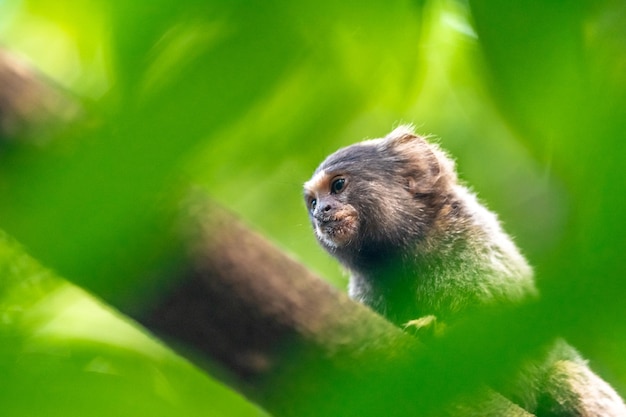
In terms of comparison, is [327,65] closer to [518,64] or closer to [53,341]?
[518,64]

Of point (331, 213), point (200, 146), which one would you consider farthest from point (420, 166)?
point (200, 146)

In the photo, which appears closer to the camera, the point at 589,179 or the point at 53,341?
the point at 589,179

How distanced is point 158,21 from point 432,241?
268cm

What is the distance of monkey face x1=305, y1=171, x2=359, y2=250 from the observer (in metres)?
2.96

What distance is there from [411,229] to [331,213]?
35 centimetres

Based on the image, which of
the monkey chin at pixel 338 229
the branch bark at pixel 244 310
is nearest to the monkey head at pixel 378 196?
the monkey chin at pixel 338 229

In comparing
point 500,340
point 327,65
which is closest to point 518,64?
point 327,65

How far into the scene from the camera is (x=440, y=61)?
1.19m

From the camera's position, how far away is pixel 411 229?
10.0 feet

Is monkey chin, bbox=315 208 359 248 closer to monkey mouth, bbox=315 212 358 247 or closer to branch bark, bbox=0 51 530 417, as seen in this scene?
monkey mouth, bbox=315 212 358 247

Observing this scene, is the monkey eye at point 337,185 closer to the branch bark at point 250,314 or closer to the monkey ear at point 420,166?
the monkey ear at point 420,166


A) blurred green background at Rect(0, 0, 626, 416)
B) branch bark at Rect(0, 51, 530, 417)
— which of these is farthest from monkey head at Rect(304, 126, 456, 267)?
blurred green background at Rect(0, 0, 626, 416)

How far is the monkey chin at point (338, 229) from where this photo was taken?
2.95 metres

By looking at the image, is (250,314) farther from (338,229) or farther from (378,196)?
(378,196)
